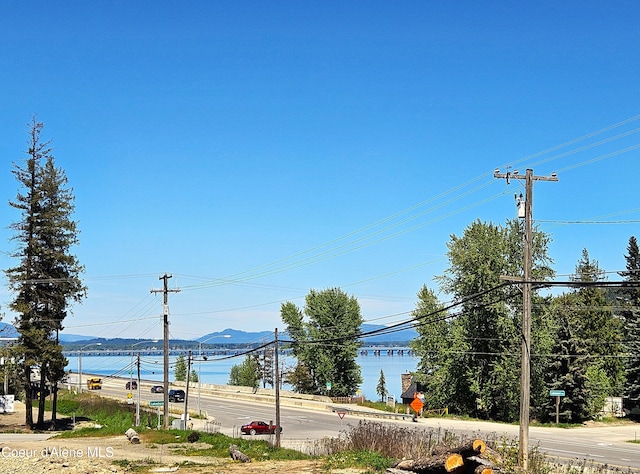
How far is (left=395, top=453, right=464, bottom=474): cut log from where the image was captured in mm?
19312

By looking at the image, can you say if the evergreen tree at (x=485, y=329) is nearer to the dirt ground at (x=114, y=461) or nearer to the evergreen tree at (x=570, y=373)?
the evergreen tree at (x=570, y=373)

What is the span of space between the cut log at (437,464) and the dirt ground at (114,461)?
337cm

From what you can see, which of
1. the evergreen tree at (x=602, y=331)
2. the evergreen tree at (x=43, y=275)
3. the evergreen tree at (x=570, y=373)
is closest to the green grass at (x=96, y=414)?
the evergreen tree at (x=43, y=275)

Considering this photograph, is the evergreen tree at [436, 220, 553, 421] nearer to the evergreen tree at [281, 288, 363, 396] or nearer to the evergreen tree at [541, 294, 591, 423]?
the evergreen tree at [541, 294, 591, 423]

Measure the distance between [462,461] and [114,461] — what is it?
52.0 ft

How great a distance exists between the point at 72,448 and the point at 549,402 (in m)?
39.2

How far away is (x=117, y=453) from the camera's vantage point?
3303 cm

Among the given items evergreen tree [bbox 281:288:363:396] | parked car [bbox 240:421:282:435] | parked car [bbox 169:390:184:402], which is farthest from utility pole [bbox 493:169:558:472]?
parked car [bbox 169:390:184:402]

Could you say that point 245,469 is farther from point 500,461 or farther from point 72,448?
point 72,448

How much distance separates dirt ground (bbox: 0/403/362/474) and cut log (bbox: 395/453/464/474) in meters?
3.37

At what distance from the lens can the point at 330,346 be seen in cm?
9162

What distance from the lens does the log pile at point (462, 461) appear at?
1919 cm

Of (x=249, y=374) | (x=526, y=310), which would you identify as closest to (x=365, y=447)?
(x=526, y=310)

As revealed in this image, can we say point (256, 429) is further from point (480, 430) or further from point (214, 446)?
point (214, 446)
